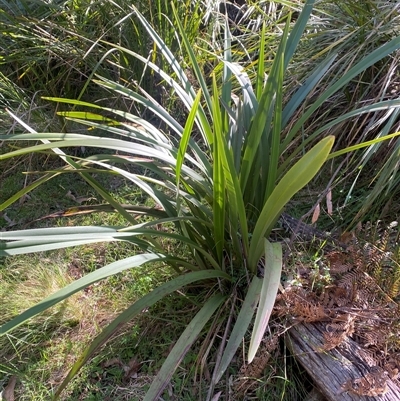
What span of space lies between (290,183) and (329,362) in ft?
2.00

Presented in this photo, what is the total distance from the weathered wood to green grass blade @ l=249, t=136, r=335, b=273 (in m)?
0.29

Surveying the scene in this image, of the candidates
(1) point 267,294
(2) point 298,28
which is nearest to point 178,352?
(1) point 267,294

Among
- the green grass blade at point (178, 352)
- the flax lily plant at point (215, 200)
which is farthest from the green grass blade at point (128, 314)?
the green grass blade at point (178, 352)

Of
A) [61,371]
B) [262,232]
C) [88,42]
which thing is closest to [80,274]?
[61,371]

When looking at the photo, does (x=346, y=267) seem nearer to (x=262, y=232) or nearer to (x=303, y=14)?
(x=262, y=232)

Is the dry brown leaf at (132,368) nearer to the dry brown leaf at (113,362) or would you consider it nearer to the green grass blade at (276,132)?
the dry brown leaf at (113,362)

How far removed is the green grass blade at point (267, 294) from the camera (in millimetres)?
965

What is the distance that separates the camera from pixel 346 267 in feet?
4.98

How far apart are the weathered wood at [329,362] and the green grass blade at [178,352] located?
0.29 meters

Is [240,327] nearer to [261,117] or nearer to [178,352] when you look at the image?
[178,352]

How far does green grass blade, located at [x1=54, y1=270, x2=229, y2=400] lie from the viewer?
122 centimetres

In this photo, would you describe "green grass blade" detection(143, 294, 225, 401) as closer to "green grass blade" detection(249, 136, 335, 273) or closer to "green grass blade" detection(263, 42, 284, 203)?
"green grass blade" detection(249, 136, 335, 273)

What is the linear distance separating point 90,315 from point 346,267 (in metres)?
1.03

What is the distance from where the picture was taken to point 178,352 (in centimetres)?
125
